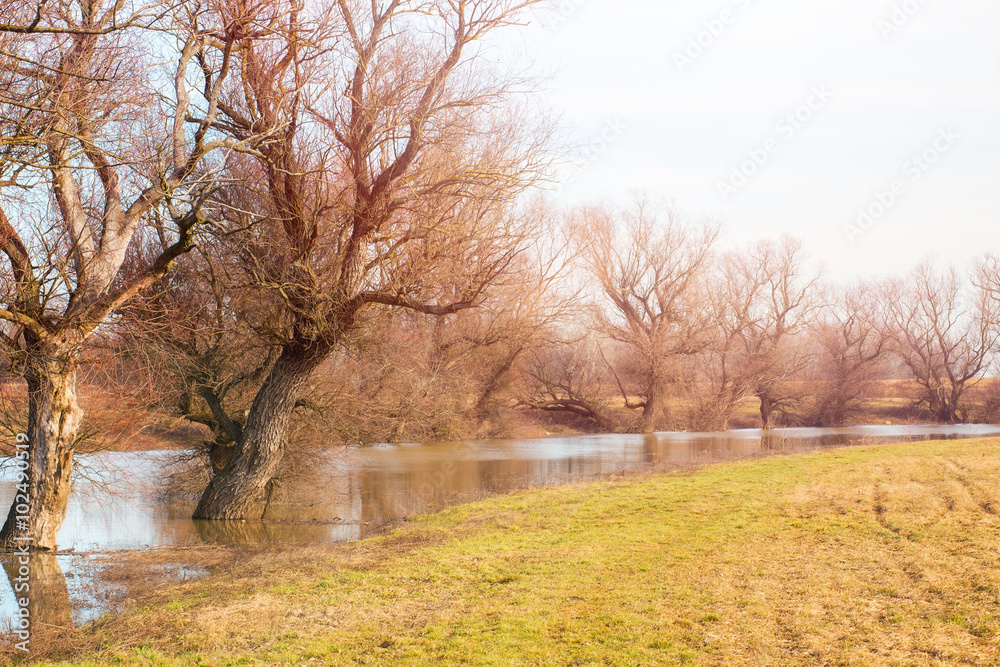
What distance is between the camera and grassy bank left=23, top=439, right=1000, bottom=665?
5.97 m

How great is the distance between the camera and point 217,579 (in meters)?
8.52

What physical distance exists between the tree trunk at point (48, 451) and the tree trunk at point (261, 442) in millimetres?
3863

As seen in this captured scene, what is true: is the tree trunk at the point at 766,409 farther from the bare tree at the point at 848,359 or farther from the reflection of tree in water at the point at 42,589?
the reflection of tree in water at the point at 42,589

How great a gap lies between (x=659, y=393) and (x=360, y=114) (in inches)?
1085

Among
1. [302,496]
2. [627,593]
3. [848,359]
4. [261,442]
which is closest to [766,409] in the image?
[848,359]

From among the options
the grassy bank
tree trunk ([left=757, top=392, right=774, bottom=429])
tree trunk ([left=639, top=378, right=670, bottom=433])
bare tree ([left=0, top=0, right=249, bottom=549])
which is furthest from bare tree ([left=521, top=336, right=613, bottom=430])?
bare tree ([left=0, top=0, right=249, bottom=549])

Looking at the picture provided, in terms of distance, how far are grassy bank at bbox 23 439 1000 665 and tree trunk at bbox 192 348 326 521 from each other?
3980mm

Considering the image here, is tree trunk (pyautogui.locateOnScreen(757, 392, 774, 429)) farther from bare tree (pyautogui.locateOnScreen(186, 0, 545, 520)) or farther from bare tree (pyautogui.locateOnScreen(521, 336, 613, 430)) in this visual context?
bare tree (pyautogui.locateOnScreen(186, 0, 545, 520))

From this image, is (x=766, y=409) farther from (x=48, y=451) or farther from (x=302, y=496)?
(x=48, y=451)

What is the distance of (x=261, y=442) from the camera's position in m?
13.5

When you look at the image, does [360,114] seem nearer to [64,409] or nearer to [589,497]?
[64,409]

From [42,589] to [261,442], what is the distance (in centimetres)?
528

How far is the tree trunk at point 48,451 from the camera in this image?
30.8 ft

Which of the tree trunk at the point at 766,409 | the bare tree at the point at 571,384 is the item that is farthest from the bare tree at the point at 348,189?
the tree trunk at the point at 766,409
